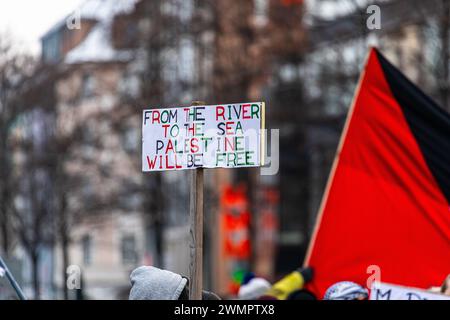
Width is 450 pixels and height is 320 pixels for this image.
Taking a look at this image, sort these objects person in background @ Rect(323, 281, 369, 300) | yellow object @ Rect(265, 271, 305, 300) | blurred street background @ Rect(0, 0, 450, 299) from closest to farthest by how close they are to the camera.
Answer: person in background @ Rect(323, 281, 369, 300) → yellow object @ Rect(265, 271, 305, 300) → blurred street background @ Rect(0, 0, 450, 299)

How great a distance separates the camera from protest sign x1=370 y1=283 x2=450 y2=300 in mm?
6594

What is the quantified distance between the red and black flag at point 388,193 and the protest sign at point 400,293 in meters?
2.12

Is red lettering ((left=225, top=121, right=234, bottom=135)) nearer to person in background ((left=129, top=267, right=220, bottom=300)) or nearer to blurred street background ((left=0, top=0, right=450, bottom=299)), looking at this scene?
person in background ((left=129, top=267, right=220, bottom=300))

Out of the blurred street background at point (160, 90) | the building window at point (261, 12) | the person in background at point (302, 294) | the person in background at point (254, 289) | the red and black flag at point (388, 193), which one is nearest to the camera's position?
the person in background at point (302, 294)

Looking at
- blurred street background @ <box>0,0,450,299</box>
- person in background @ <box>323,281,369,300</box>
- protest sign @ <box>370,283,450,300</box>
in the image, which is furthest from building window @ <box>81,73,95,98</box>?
protest sign @ <box>370,283,450,300</box>

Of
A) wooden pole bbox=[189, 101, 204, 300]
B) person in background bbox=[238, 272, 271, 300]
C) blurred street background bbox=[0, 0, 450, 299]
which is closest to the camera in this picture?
wooden pole bbox=[189, 101, 204, 300]

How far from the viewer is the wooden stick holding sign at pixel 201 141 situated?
18.1ft

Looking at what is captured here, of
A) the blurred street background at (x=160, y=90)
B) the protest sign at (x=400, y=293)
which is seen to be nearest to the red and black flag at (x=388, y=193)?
the protest sign at (x=400, y=293)

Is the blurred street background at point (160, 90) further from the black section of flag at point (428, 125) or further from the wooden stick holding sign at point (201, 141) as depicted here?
the wooden stick holding sign at point (201, 141)

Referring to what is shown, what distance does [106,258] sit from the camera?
52.3m

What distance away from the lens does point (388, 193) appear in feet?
31.2

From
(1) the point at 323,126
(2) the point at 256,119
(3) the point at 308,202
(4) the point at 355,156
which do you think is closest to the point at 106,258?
(3) the point at 308,202
